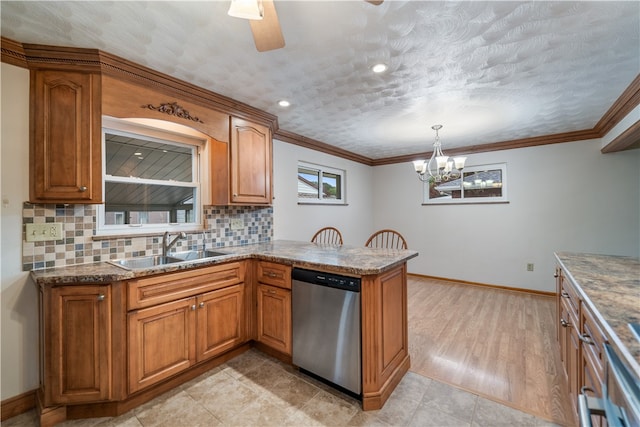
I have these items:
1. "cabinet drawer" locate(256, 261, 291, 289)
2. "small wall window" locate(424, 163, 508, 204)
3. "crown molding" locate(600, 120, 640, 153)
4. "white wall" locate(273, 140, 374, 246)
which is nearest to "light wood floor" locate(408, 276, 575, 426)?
"cabinet drawer" locate(256, 261, 291, 289)

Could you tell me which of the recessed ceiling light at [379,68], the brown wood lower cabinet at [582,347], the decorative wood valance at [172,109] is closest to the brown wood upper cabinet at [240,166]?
the decorative wood valance at [172,109]

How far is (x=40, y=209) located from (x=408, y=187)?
15.7 feet

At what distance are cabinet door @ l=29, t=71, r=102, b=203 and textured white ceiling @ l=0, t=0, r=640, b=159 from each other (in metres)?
0.25

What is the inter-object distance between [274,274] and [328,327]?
2.06ft

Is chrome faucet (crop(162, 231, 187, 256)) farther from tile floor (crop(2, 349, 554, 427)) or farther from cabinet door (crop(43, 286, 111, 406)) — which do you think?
tile floor (crop(2, 349, 554, 427))

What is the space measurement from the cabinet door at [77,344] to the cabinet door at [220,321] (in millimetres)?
552

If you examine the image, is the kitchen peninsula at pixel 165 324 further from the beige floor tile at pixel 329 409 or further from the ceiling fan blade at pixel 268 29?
the ceiling fan blade at pixel 268 29

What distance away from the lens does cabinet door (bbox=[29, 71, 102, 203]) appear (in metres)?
1.70

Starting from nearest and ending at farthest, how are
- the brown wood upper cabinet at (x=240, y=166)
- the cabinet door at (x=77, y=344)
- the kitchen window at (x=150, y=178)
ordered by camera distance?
the cabinet door at (x=77, y=344)
the kitchen window at (x=150, y=178)
the brown wood upper cabinet at (x=240, y=166)

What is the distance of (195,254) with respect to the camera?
255cm

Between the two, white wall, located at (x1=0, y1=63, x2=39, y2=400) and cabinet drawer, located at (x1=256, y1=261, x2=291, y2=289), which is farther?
cabinet drawer, located at (x1=256, y1=261, x2=291, y2=289)

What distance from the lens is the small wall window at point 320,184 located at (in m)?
4.01

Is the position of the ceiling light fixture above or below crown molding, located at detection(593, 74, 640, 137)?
below

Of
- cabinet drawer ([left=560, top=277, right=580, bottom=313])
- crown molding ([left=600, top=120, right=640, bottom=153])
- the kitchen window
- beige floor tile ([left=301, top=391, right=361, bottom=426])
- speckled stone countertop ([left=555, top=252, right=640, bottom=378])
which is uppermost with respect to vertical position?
crown molding ([left=600, top=120, right=640, bottom=153])
